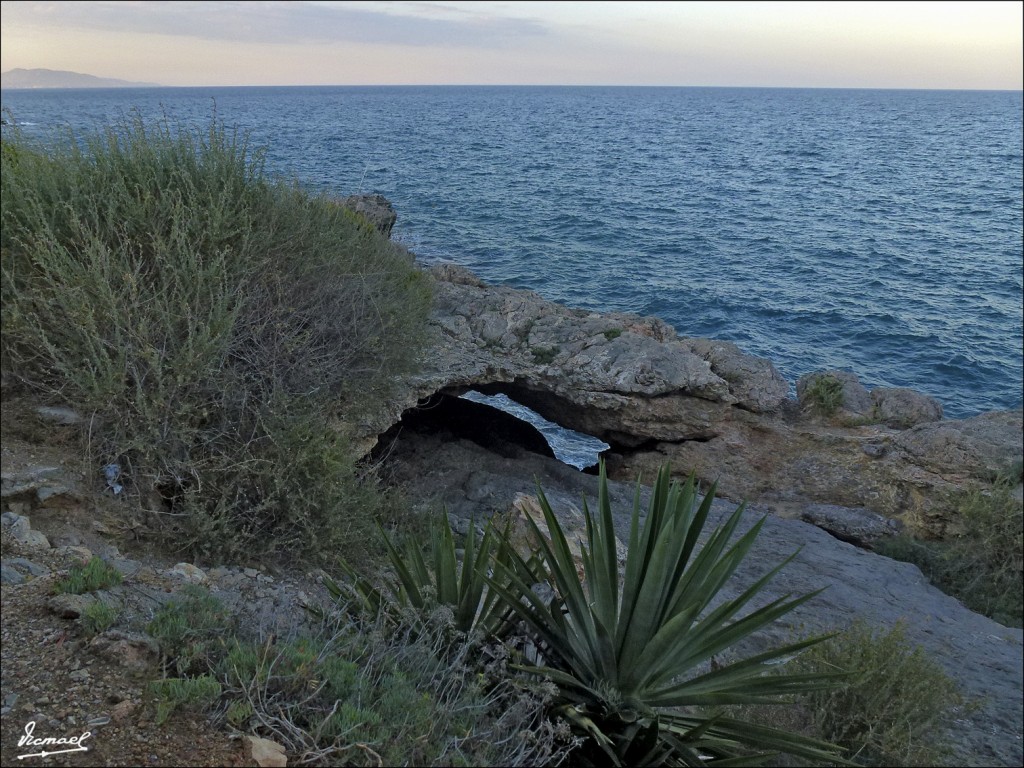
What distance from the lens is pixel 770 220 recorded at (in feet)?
111

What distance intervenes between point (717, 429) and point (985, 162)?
53223mm

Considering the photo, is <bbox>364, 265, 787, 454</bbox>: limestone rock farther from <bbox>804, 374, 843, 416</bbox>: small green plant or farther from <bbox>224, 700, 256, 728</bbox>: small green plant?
<bbox>224, 700, 256, 728</bbox>: small green plant

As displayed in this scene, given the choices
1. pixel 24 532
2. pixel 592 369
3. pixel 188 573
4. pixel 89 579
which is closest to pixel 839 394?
pixel 592 369

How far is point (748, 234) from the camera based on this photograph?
1222 inches

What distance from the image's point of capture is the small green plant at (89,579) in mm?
3521

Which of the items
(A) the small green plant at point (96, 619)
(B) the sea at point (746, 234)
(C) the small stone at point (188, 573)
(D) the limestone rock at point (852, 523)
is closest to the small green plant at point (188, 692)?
(A) the small green plant at point (96, 619)

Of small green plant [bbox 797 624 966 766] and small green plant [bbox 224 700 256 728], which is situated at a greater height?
small green plant [bbox 224 700 256 728]

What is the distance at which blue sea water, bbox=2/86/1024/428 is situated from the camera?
1789 centimetres

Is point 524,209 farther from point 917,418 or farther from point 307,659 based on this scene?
point 307,659

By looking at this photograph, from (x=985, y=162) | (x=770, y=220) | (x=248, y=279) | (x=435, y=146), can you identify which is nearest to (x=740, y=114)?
(x=985, y=162)

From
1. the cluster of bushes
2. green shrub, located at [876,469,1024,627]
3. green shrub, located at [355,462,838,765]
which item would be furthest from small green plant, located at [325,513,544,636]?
green shrub, located at [876,469,1024,627]

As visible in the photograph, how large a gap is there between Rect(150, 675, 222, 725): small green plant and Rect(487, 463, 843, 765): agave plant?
135cm

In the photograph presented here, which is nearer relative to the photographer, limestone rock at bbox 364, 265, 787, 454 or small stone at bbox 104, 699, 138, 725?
small stone at bbox 104, 699, 138, 725

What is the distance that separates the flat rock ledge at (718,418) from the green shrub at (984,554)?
0.32m
